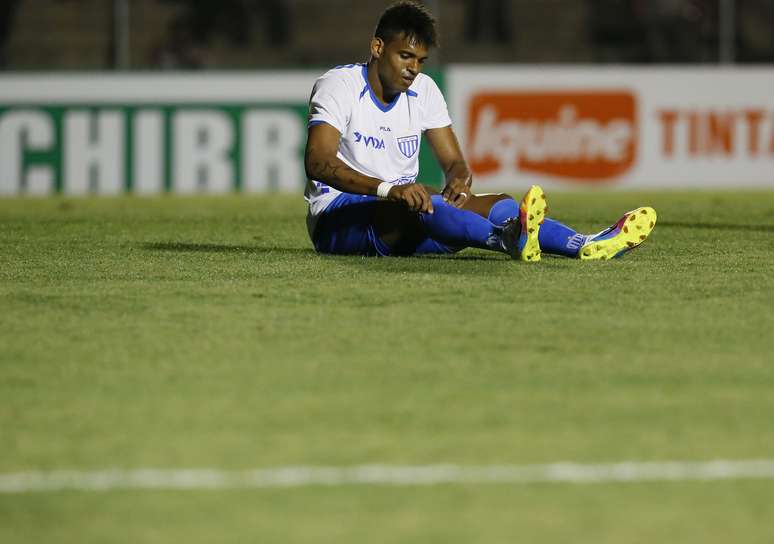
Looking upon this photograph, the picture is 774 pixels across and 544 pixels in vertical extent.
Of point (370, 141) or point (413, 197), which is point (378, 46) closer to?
point (370, 141)

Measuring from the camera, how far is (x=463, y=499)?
2.98 metres

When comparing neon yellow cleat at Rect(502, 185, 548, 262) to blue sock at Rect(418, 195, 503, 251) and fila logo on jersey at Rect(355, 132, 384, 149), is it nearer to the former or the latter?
blue sock at Rect(418, 195, 503, 251)

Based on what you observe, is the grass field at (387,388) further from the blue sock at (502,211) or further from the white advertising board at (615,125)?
the white advertising board at (615,125)

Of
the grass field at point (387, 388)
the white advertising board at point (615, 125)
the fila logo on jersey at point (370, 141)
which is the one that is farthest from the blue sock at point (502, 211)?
the white advertising board at point (615, 125)

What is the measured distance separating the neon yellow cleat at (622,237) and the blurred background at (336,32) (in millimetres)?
9474

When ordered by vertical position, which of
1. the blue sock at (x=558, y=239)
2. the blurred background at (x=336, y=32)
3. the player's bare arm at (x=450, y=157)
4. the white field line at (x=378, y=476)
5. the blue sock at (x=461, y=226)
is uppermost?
the blurred background at (x=336, y=32)

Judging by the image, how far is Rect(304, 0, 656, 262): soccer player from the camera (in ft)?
21.4

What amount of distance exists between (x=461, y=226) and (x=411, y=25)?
100 cm

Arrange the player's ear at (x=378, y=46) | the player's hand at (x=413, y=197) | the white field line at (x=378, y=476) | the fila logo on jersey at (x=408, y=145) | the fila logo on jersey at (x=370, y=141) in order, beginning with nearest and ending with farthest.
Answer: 1. the white field line at (x=378, y=476)
2. the player's hand at (x=413, y=197)
3. the player's ear at (x=378, y=46)
4. the fila logo on jersey at (x=370, y=141)
5. the fila logo on jersey at (x=408, y=145)

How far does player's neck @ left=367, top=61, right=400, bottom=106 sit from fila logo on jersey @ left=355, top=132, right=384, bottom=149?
20 centimetres

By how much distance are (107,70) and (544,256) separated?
31.0 ft

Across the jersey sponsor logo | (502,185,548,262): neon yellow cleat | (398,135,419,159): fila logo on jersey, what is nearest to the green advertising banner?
the jersey sponsor logo

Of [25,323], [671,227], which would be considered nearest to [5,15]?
[671,227]

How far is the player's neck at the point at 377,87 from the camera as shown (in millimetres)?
7020
